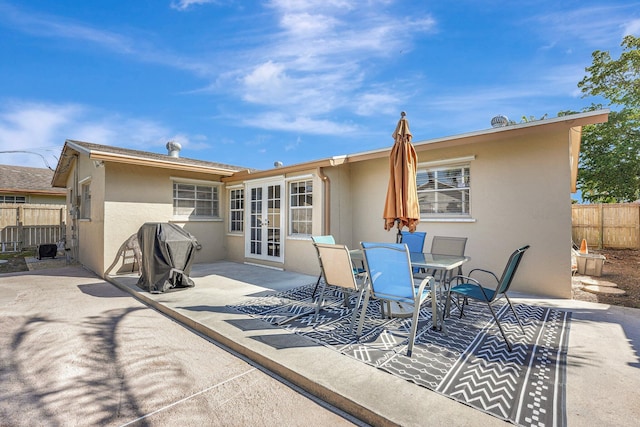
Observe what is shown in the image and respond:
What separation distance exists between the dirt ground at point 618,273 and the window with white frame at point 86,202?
2.14 meters

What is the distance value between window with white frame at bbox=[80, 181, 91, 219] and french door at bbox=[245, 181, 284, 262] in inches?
190

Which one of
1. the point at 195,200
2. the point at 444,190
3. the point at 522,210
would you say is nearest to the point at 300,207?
the point at 444,190

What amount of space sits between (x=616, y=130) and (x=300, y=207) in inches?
677

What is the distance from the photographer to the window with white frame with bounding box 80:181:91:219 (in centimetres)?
881

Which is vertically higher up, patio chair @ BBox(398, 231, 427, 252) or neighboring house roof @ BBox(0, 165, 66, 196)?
neighboring house roof @ BBox(0, 165, 66, 196)

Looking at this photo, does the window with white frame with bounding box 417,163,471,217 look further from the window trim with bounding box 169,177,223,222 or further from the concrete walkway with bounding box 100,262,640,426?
the window trim with bounding box 169,177,223,222

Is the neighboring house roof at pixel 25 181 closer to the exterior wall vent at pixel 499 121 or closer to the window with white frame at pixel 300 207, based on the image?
the window with white frame at pixel 300 207

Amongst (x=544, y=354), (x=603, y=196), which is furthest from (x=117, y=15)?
(x=603, y=196)

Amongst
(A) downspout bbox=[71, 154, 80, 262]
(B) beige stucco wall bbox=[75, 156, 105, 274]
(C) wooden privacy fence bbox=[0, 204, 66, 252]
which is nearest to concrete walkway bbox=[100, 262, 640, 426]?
(B) beige stucco wall bbox=[75, 156, 105, 274]

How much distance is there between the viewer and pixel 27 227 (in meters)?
13.4

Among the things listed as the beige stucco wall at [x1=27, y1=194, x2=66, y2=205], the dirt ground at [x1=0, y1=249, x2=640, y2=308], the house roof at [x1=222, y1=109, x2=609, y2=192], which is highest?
the house roof at [x1=222, y1=109, x2=609, y2=192]

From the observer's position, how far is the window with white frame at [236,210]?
9352mm

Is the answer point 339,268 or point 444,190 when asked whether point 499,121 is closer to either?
point 444,190

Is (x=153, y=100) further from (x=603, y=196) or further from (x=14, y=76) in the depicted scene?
(x=603, y=196)
